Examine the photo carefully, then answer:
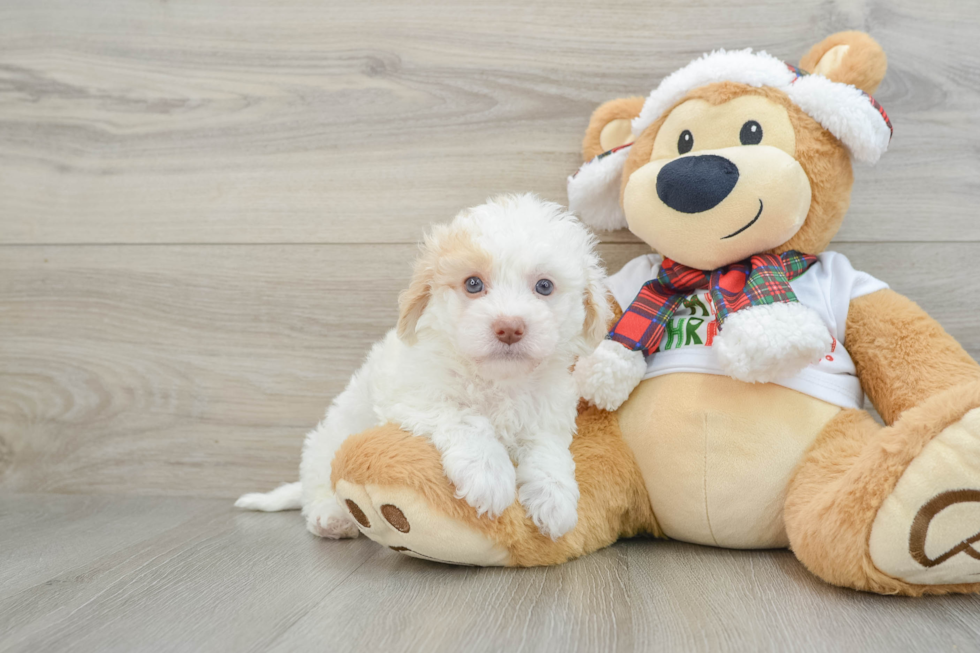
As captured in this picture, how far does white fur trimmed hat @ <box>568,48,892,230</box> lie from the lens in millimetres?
1037

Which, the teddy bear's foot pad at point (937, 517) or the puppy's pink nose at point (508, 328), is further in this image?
the puppy's pink nose at point (508, 328)

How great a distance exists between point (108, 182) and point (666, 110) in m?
1.19

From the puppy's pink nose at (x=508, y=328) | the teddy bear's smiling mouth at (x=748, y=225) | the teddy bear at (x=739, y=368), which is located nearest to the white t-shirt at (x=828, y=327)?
the teddy bear at (x=739, y=368)

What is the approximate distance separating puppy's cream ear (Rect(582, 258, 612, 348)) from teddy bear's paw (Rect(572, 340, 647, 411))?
77mm

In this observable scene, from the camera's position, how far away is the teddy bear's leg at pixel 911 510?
0.77 meters

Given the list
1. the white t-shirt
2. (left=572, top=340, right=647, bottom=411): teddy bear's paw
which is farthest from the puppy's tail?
the white t-shirt

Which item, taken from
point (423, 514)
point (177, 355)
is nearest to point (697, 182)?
point (423, 514)

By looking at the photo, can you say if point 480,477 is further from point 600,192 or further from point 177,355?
point 177,355

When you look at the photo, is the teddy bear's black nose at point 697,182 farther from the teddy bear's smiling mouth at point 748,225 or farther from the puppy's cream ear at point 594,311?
the puppy's cream ear at point 594,311

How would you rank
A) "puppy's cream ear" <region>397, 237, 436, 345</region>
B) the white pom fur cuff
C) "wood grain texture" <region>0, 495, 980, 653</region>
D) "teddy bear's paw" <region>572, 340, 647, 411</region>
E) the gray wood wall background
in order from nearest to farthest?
"wood grain texture" <region>0, 495, 980, 653</region>
"puppy's cream ear" <region>397, 237, 436, 345</region>
"teddy bear's paw" <region>572, 340, 647, 411</region>
the white pom fur cuff
the gray wood wall background

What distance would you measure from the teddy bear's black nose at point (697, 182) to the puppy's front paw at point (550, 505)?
0.47m

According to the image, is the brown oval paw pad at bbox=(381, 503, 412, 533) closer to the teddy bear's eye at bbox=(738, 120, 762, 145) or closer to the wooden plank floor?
the wooden plank floor

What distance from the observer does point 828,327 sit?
108cm

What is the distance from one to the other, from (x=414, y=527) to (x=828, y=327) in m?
0.72
